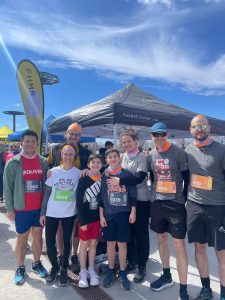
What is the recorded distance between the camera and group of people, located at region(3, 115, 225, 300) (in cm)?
275

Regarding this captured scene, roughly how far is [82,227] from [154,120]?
269 cm

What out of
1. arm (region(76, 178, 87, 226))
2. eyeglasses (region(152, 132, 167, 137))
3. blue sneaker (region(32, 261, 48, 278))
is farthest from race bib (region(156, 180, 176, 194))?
blue sneaker (region(32, 261, 48, 278))

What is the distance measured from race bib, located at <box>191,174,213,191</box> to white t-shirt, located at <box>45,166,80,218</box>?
4.43 ft

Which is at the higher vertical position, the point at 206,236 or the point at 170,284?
the point at 206,236

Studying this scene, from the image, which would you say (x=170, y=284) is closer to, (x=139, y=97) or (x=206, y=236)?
(x=206, y=236)

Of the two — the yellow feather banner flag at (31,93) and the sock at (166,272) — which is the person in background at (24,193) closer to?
the sock at (166,272)

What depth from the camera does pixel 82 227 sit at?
3072 mm

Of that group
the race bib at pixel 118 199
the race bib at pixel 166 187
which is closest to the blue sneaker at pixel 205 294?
the race bib at pixel 166 187

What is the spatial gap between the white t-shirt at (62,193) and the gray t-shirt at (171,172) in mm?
986

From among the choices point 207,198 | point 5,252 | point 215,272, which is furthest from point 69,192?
point 215,272

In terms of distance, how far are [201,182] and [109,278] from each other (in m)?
1.56

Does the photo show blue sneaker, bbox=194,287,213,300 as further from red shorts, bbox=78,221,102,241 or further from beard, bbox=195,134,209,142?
beard, bbox=195,134,209,142

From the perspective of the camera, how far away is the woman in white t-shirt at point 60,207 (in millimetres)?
3074

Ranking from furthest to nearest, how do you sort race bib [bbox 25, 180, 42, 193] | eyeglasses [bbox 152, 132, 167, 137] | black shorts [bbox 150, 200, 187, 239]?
race bib [bbox 25, 180, 42, 193] < eyeglasses [bbox 152, 132, 167, 137] < black shorts [bbox 150, 200, 187, 239]
